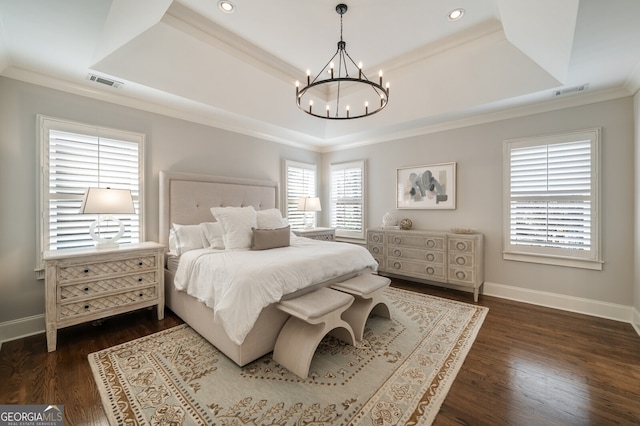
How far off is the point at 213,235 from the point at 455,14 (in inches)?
141

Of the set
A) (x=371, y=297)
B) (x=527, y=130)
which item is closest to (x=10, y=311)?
(x=371, y=297)

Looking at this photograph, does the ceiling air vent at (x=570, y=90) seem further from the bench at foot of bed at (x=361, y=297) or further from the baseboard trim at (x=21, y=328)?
the baseboard trim at (x=21, y=328)

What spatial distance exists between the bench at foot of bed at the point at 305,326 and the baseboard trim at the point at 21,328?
8.42ft

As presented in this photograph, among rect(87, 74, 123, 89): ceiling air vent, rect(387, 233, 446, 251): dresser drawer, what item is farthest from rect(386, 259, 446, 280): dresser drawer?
rect(87, 74, 123, 89): ceiling air vent

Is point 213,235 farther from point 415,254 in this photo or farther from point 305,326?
point 415,254

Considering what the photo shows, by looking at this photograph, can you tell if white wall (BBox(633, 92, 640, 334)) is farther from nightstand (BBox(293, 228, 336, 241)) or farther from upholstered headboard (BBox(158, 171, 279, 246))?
upholstered headboard (BBox(158, 171, 279, 246))

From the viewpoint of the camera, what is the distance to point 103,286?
2.62 metres

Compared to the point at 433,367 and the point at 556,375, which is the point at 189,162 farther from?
the point at 556,375

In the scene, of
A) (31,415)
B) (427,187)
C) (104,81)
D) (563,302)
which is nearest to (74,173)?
(104,81)

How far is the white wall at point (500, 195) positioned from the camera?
10.1 feet

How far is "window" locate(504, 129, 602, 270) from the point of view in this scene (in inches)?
127

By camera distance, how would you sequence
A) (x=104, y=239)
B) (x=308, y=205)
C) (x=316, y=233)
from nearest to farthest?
(x=104, y=239) < (x=316, y=233) < (x=308, y=205)

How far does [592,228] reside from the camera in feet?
10.5

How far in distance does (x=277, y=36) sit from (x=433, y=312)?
12.3ft
